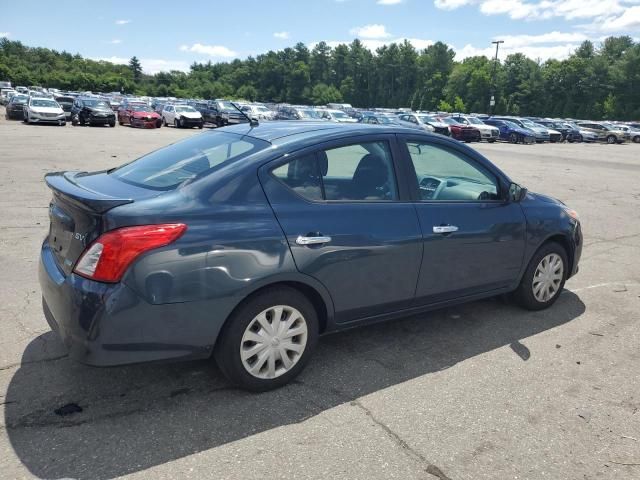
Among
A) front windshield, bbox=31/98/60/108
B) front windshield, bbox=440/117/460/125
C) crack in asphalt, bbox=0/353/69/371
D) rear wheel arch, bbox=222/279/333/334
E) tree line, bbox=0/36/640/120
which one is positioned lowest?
crack in asphalt, bbox=0/353/69/371

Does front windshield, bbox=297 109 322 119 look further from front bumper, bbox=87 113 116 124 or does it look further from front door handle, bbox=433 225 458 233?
front door handle, bbox=433 225 458 233

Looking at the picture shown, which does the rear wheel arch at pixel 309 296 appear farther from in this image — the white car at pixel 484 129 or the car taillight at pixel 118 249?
the white car at pixel 484 129

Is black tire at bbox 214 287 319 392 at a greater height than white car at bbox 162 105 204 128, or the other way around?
white car at bbox 162 105 204 128

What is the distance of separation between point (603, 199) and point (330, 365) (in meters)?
10.6

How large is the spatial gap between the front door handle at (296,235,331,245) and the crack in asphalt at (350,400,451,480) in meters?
1.01

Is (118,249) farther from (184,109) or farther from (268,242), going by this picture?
(184,109)

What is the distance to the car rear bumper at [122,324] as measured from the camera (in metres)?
2.73

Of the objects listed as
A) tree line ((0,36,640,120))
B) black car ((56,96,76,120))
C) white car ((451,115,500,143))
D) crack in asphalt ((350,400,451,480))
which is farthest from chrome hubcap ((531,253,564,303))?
tree line ((0,36,640,120))

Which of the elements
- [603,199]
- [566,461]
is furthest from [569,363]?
[603,199]

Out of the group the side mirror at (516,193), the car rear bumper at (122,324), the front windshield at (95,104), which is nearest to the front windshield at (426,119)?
the front windshield at (95,104)

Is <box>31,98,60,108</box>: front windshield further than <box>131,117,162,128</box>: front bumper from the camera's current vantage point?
No

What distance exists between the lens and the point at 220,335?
3.09 m

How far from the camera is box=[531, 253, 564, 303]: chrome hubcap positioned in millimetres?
4762

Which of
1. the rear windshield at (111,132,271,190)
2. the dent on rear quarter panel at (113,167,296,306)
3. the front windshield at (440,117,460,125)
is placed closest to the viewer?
the dent on rear quarter panel at (113,167,296,306)
